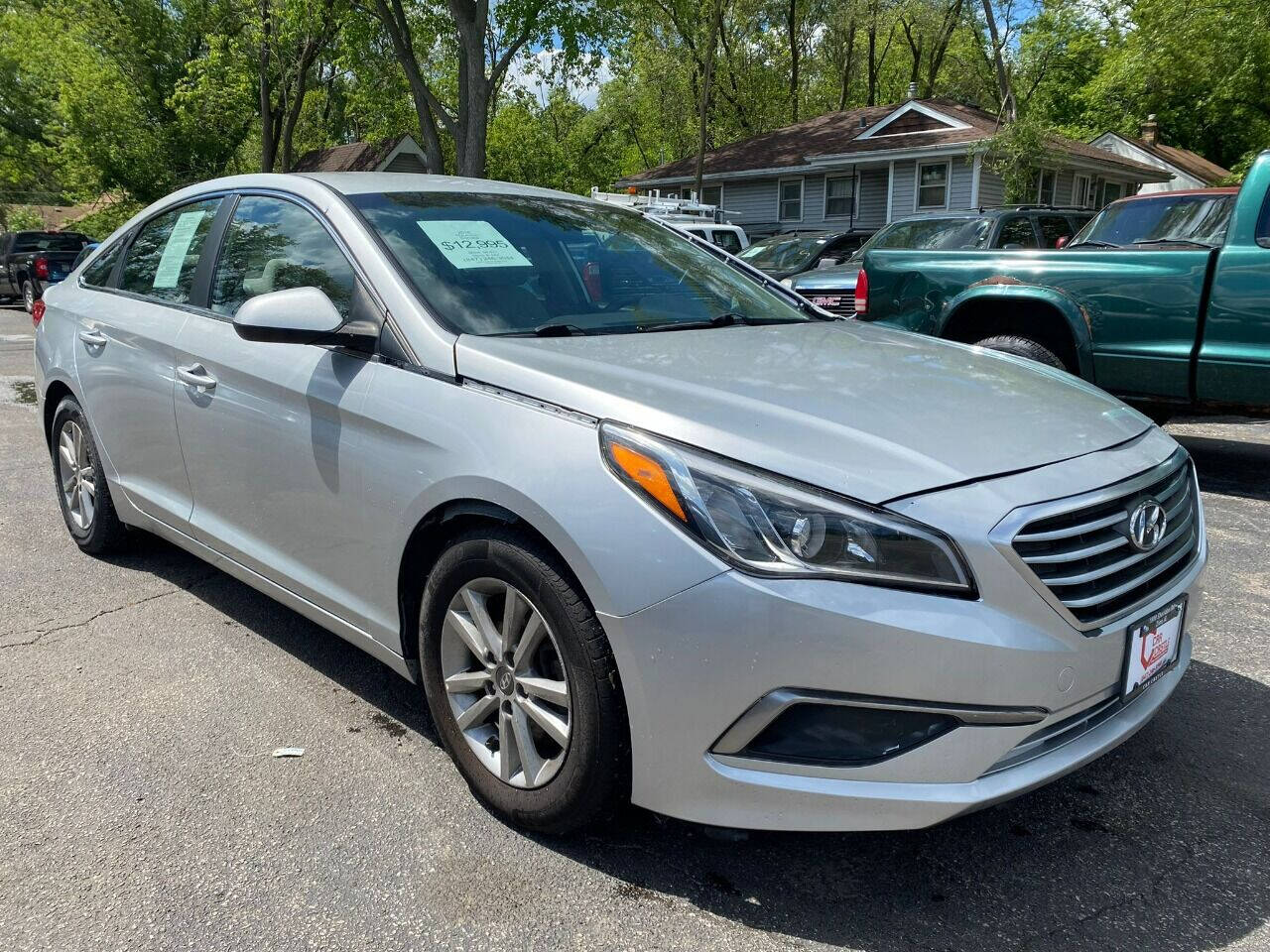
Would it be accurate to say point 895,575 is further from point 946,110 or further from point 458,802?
point 946,110

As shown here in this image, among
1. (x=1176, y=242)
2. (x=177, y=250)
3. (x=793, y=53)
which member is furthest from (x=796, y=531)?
(x=793, y=53)

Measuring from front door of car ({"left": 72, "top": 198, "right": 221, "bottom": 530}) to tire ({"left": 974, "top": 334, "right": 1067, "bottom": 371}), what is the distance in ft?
15.1

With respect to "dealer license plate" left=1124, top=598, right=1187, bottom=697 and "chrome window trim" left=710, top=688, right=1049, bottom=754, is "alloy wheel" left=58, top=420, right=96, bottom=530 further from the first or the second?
"dealer license plate" left=1124, top=598, right=1187, bottom=697

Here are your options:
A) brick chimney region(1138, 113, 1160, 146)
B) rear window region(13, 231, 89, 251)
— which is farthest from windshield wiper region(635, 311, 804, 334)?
brick chimney region(1138, 113, 1160, 146)

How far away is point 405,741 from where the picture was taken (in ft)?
10.0

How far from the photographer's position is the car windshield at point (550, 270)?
9.62 feet

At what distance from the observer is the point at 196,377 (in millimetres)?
3461

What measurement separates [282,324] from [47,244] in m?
23.9

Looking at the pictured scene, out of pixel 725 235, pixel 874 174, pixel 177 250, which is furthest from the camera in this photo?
pixel 874 174

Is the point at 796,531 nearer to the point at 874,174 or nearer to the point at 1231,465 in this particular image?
the point at 1231,465

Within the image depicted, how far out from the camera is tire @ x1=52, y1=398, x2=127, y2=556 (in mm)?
4402

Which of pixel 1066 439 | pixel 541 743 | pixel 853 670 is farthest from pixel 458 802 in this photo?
pixel 1066 439

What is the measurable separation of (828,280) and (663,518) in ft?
29.1

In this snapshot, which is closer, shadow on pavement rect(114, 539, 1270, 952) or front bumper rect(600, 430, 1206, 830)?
front bumper rect(600, 430, 1206, 830)
